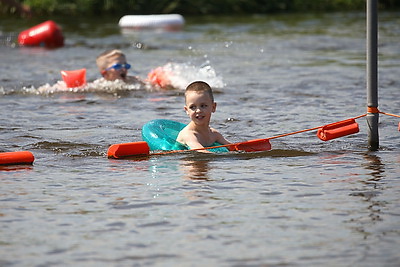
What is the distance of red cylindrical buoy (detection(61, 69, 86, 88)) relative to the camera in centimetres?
1266

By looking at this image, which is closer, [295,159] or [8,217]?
[8,217]

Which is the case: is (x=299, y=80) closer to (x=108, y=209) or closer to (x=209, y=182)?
(x=209, y=182)

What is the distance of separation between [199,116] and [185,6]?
79.2ft

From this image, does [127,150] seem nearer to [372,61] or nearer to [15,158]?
[15,158]

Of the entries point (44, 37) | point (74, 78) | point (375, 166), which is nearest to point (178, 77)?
point (74, 78)

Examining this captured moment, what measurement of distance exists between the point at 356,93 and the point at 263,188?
19.1ft

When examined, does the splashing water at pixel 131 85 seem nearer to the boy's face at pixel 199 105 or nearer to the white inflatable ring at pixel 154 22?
the boy's face at pixel 199 105

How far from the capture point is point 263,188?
6227 millimetres

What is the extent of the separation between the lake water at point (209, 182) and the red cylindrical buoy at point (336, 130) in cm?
21

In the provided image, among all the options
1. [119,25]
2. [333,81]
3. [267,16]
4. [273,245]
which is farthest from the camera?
[267,16]

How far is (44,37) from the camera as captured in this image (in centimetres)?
1998

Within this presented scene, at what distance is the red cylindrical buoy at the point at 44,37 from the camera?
1988 centimetres

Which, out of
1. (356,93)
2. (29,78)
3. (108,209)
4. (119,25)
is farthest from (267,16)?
(108,209)

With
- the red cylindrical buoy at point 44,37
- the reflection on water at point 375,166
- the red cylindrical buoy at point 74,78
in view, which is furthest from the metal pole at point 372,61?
the red cylindrical buoy at point 44,37
